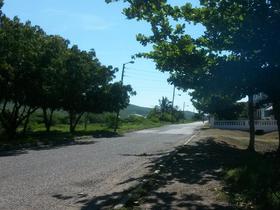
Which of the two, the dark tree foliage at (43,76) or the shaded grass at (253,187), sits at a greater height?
the dark tree foliage at (43,76)

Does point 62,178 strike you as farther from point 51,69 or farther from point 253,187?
point 51,69

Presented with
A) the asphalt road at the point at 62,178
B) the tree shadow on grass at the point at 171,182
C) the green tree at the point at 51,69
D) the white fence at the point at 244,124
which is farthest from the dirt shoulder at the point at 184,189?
the white fence at the point at 244,124

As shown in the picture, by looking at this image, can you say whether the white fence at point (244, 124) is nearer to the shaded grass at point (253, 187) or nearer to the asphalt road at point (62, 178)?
the asphalt road at point (62, 178)

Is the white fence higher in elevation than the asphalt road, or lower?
higher

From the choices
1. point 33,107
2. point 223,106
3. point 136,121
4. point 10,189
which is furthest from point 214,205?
point 136,121

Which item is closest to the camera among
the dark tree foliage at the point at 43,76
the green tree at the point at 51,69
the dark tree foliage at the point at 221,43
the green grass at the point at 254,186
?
the green grass at the point at 254,186

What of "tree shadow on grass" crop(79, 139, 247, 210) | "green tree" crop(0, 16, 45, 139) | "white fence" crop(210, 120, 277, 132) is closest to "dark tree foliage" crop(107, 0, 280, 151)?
"tree shadow on grass" crop(79, 139, 247, 210)

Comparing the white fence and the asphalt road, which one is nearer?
the asphalt road

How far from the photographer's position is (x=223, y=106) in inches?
2335

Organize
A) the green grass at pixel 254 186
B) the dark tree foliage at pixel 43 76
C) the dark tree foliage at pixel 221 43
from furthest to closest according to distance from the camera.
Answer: the dark tree foliage at pixel 43 76
the dark tree foliage at pixel 221 43
the green grass at pixel 254 186

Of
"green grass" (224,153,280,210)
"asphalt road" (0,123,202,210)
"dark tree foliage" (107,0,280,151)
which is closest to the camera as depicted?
"green grass" (224,153,280,210)

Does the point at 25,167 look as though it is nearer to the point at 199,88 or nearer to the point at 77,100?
the point at 199,88

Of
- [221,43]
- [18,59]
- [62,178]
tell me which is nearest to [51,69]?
[18,59]

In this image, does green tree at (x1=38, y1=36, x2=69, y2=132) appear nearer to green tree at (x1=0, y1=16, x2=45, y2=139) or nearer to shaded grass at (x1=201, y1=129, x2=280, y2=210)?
green tree at (x1=0, y1=16, x2=45, y2=139)
